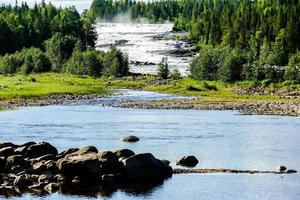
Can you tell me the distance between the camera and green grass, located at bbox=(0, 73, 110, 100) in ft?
527

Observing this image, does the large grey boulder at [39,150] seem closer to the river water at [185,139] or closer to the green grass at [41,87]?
the river water at [185,139]

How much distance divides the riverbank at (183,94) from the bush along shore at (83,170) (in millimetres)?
59928

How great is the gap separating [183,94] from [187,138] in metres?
81.9

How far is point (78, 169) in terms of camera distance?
70438 mm

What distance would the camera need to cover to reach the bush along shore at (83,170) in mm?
68500

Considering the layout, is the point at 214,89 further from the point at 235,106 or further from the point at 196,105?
the point at 235,106

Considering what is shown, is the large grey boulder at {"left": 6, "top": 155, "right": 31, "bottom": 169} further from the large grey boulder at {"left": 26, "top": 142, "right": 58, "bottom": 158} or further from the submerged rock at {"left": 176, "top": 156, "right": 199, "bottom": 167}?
the submerged rock at {"left": 176, "top": 156, "right": 199, "bottom": 167}

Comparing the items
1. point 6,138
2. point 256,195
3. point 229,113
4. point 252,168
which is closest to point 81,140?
point 6,138

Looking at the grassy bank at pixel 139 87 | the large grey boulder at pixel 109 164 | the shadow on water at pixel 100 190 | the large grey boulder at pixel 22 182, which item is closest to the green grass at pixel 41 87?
the grassy bank at pixel 139 87

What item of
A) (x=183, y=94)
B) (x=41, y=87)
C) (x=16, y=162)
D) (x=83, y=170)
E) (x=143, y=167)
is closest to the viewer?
(x=83, y=170)

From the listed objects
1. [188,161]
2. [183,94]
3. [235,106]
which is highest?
[188,161]

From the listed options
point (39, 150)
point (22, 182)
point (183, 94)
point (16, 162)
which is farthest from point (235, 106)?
point (22, 182)

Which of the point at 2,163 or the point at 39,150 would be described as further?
the point at 39,150

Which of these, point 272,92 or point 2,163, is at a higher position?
point 2,163
